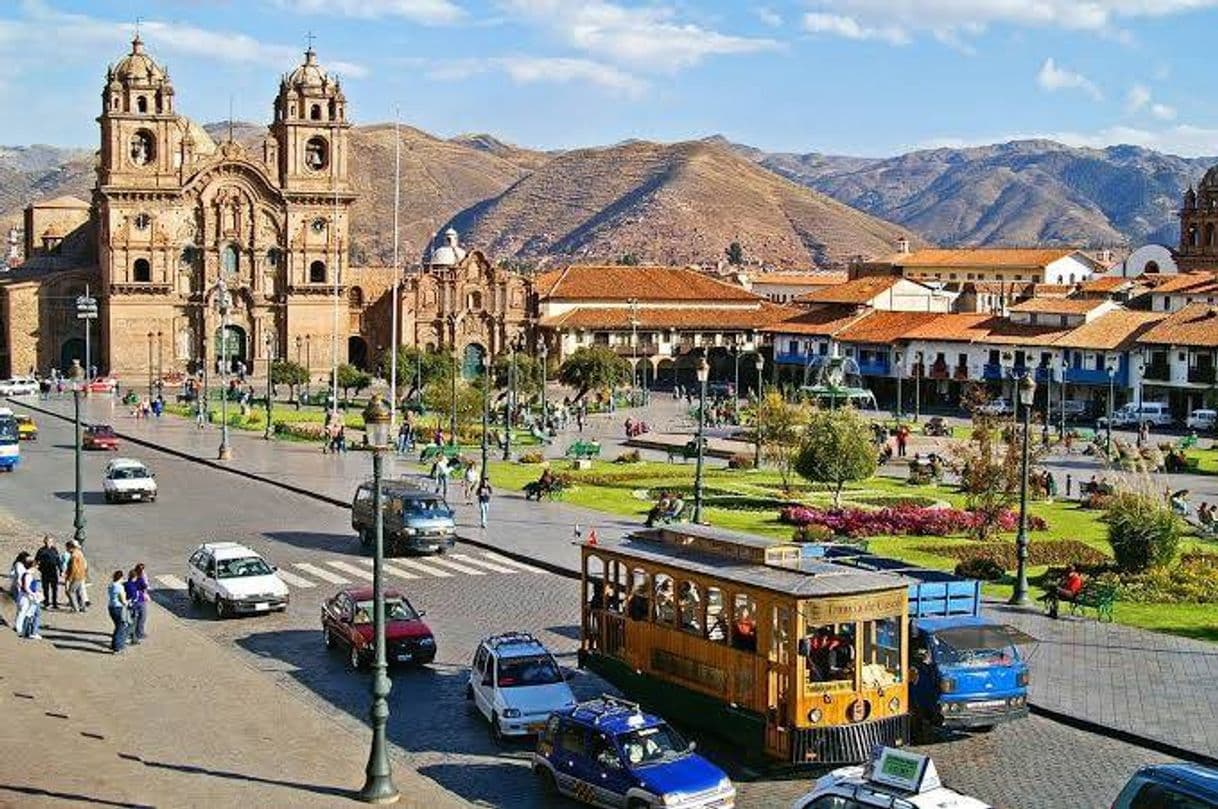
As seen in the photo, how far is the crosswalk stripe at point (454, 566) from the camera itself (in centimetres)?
3350

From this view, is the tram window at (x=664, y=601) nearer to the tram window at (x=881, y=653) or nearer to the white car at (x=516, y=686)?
the white car at (x=516, y=686)

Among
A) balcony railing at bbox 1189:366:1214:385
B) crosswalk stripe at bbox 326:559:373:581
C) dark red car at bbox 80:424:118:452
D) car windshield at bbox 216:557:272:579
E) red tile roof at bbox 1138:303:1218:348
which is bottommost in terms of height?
crosswalk stripe at bbox 326:559:373:581

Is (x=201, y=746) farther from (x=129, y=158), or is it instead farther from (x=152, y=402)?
(x=129, y=158)

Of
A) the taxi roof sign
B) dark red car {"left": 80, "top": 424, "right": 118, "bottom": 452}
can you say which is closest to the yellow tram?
the taxi roof sign

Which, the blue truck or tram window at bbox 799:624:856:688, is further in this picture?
the blue truck

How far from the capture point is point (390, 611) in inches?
992

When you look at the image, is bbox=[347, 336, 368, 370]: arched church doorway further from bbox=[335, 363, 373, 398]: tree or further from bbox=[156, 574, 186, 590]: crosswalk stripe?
bbox=[156, 574, 186, 590]: crosswalk stripe

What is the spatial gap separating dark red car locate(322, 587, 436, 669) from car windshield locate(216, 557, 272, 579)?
12.4ft

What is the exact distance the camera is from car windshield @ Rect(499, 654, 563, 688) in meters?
21.3

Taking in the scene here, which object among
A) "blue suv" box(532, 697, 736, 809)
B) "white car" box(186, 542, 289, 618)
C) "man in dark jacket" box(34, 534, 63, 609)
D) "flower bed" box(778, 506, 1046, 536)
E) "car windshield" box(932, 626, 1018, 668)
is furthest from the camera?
"flower bed" box(778, 506, 1046, 536)

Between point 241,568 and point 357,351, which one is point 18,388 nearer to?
point 357,351

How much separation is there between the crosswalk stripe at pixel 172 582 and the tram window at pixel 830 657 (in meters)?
16.8

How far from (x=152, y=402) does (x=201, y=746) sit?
56.7m

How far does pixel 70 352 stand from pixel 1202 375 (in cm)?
6554
